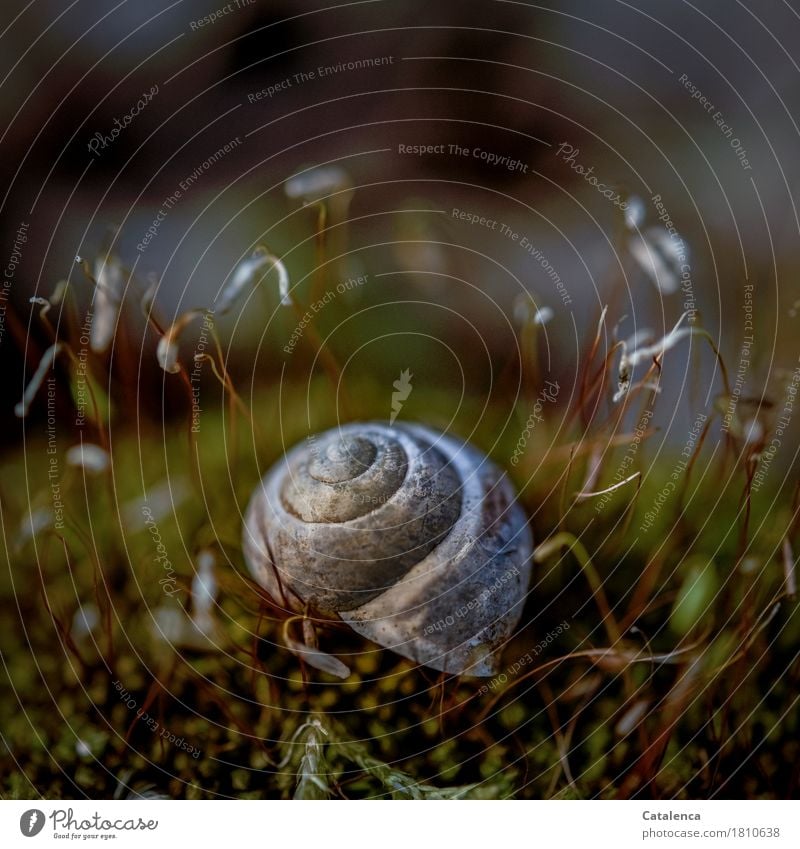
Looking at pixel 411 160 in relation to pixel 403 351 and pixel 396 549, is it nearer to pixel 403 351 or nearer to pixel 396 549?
pixel 403 351

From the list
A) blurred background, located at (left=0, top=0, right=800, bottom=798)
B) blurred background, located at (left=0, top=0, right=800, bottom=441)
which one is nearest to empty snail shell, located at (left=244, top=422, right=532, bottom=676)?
blurred background, located at (left=0, top=0, right=800, bottom=798)

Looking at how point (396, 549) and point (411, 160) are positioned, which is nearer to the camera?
point (396, 549)

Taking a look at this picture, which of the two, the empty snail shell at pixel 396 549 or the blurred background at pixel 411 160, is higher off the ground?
the blurred background at pixel 411 160

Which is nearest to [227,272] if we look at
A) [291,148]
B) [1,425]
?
[291,148]

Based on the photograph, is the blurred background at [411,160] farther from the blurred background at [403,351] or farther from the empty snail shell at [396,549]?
the empty snail shell at [396,549]

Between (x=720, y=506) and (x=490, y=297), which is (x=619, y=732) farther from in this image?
(x=490, y=297)

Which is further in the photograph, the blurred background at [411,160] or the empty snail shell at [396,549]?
the blurred background at [411,160]

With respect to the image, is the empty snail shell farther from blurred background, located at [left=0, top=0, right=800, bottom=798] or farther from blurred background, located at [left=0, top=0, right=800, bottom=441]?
blurred background, located at [left=0, top=0, right=800, bottom=441]

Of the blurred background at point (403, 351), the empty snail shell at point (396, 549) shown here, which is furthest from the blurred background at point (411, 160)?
the empty snail shell at point (396, 549)

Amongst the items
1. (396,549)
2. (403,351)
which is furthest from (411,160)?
(396,549)
